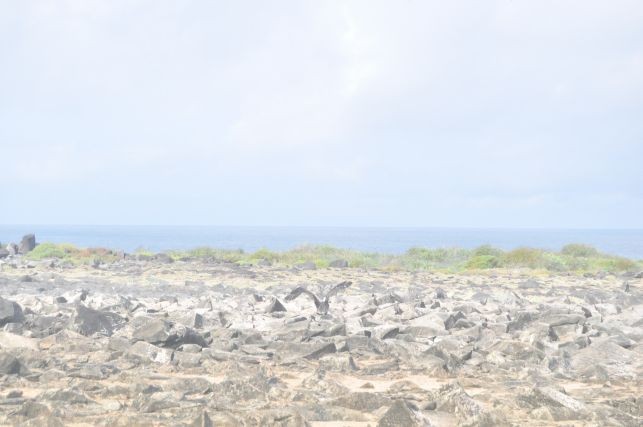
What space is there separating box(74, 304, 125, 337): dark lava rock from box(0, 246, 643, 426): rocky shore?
0.08 feet

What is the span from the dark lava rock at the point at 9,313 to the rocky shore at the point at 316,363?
0.07 ft

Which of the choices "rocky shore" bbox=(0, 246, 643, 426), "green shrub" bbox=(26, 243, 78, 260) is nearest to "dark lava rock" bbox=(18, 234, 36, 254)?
"green shrub" bbox=(26, 243, 78, 260)

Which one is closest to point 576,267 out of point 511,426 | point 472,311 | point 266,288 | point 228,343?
point 266,288

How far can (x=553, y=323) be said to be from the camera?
1141 centimetres

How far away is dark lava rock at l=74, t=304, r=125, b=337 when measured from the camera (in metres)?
10.8

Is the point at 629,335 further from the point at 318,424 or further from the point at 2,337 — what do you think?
the point at 2,337

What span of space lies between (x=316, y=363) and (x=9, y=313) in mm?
5284

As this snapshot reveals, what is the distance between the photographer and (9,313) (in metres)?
11.2

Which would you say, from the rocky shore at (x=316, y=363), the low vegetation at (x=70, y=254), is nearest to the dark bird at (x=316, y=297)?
the rocky shore at (x=316, y=363)

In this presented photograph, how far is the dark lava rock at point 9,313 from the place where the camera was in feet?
36.6

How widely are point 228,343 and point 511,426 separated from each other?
4.95 m

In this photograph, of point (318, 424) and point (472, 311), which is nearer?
point (318, 424)

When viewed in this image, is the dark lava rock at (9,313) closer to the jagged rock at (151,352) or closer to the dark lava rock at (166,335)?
the dark lava rock at (166,335)

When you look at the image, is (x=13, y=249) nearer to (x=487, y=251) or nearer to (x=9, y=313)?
(x=487, y=251)
